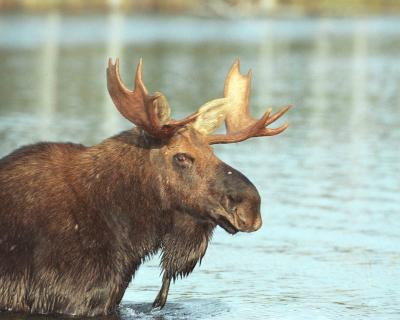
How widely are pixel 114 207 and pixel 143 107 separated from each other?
70 centimetres

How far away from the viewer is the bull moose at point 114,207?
9109mm

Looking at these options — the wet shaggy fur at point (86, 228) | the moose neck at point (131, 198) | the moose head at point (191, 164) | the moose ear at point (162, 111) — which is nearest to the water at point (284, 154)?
the wet shaggy fur at point (86, 228)

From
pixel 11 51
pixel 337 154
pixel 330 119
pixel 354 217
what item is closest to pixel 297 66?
pixel 11 51

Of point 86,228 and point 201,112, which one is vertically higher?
point 201,112

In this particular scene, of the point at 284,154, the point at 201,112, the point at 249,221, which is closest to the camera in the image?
the point at 249,221

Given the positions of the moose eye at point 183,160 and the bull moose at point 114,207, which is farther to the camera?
the moose eye at point 183,160

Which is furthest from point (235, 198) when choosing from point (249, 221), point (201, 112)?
point (201, 112)

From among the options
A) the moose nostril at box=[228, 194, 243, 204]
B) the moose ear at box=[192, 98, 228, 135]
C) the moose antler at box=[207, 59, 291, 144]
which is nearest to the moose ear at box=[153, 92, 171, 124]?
the moose ear at box=[192, 98, 228, 135]

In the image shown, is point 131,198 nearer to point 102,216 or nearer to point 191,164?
point 102,216

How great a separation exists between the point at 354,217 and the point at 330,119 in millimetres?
10599

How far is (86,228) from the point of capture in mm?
9211

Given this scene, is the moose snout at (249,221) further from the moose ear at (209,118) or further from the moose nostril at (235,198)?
the moose ear at (209,118)

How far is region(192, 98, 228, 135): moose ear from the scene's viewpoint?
9.45 metres

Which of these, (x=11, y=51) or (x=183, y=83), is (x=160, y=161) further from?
(x=11, y=51)
